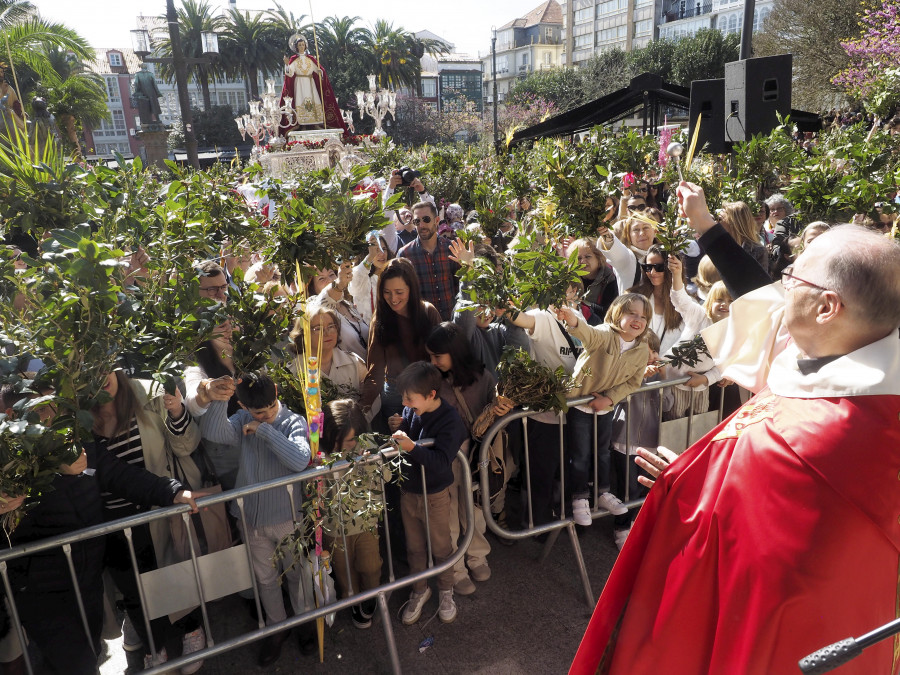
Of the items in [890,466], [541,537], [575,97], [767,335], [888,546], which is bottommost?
[541,537]

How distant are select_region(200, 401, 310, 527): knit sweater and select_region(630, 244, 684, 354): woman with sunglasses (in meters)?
2.39

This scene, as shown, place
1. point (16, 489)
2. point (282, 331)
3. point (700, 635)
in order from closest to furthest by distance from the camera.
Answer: point (700, 635) → point (16, 489) → point (282, 331)

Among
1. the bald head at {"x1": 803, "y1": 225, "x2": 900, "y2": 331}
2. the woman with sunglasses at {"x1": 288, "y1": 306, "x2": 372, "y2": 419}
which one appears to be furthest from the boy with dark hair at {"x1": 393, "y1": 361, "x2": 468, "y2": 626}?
the bald head at {"x1": 803, "y1": 225, "x2": 900, "y2": 331}

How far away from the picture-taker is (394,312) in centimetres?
396

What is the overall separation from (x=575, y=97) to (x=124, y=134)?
4416 centimetres

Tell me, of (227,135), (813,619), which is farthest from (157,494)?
(227,135)

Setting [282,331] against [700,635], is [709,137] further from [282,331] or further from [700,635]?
[700,635]

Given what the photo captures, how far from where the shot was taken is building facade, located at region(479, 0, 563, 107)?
9175cm

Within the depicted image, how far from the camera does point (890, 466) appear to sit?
152cm

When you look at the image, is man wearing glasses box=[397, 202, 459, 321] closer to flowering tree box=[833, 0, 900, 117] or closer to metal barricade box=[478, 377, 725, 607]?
metal barricade box=[478, 377, 725, 607]

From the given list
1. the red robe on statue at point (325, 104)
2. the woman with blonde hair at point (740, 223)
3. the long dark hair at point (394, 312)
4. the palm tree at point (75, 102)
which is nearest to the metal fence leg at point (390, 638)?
the long dark hair at point (394, 312)

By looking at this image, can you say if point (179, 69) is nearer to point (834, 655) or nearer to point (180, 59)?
point (180, 59)

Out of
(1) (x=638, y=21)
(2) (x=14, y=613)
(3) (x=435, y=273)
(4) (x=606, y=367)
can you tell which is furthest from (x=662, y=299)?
(1) (x=638, y=21)

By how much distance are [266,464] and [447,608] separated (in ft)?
3.99
